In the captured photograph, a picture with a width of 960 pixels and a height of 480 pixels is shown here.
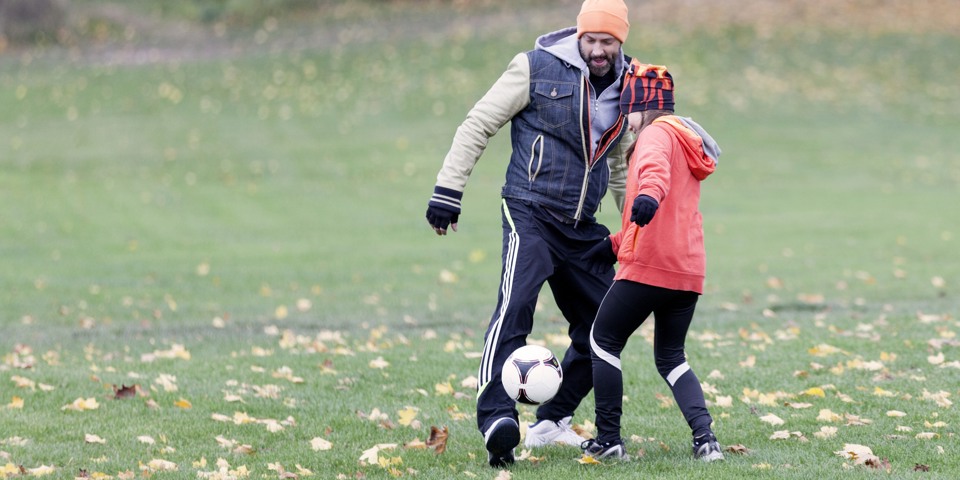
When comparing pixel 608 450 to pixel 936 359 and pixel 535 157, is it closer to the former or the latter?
pixel 535 157

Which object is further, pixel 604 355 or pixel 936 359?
pixel 936 359

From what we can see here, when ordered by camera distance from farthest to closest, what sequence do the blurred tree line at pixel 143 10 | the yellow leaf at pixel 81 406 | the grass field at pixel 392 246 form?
the blurred tree line at pixel 143 10 < the yellow leaf at pixel 81 406 < the grass field at pixel 392 246

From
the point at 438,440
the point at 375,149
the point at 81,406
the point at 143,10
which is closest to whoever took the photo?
the point at 438,440

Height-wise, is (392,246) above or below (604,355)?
above

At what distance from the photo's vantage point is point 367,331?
10.1m

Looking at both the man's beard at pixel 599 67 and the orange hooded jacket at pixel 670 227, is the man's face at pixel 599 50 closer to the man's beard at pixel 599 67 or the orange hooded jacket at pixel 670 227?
the man's beard at pixel 599 67

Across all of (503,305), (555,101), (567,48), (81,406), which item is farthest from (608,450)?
(81,406)

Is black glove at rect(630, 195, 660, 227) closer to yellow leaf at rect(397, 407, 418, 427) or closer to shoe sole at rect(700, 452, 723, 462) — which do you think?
shoe sole at rect(700, 452, 723, 462)

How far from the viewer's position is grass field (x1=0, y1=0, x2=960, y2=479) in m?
6.27

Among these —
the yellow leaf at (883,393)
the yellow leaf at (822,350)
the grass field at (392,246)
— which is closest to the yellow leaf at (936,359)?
the grass field at (392,246)

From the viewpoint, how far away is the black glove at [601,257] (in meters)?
5.63

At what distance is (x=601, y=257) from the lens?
571 cm

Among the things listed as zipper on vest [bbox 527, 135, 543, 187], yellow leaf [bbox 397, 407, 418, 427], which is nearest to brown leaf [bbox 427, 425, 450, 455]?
yellow leaf [bbox 397, 407, 418, 427]

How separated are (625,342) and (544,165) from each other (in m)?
0.93
